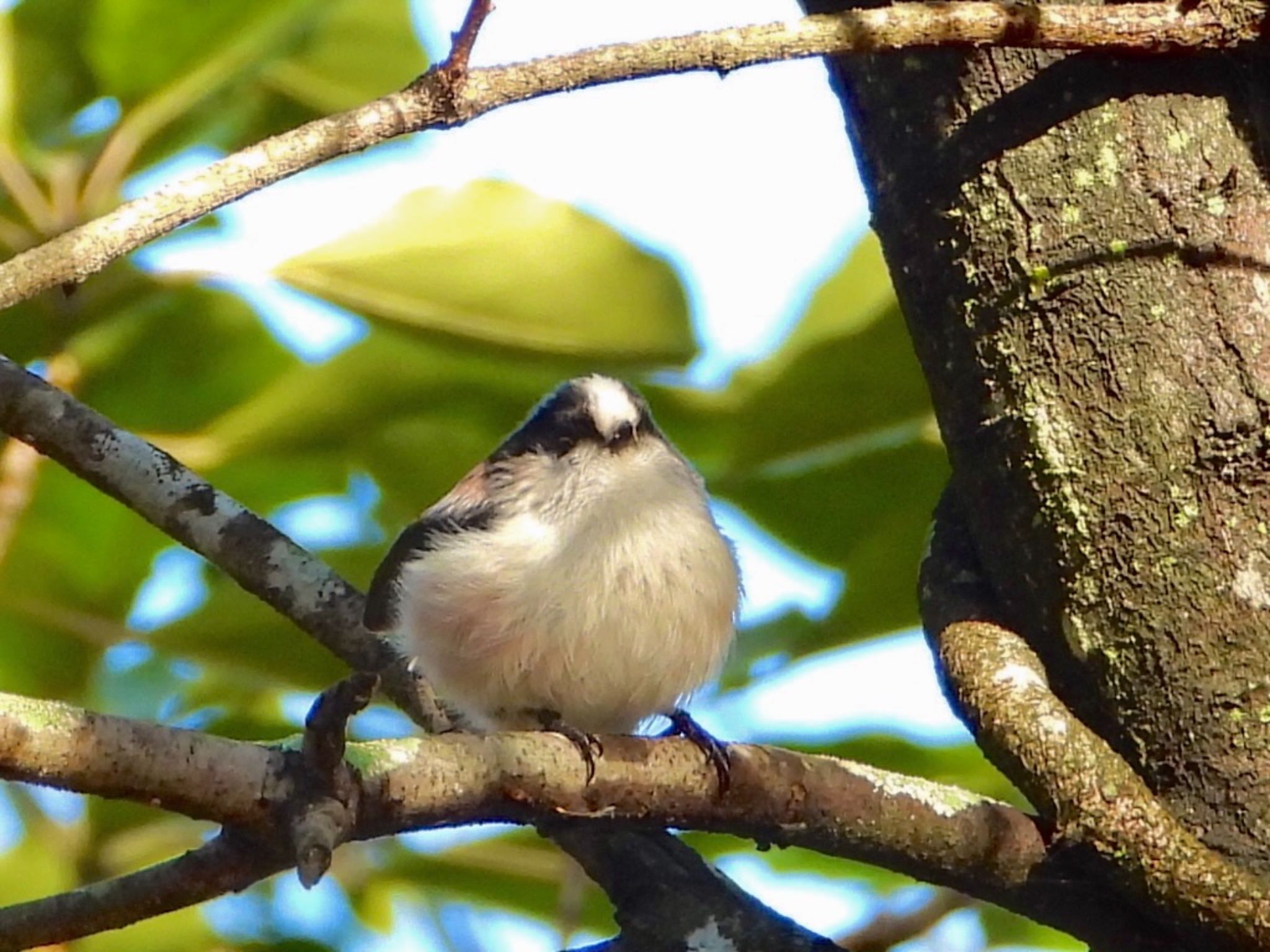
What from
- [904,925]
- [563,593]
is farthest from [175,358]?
[904,925]

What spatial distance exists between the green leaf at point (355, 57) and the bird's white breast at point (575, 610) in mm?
562

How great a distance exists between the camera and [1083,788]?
1356 millimetres

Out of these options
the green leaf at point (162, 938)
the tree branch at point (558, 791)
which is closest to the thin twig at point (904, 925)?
the tree branch at point (558, 791)

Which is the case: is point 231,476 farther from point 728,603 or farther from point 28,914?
point 28,914

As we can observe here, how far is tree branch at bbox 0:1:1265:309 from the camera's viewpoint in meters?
1.10

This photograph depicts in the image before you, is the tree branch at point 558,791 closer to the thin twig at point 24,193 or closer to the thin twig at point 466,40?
the thin twig at point 466,40

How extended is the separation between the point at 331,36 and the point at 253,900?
1094 mm

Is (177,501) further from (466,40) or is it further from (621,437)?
(466,40)

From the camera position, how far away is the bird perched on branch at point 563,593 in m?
1.83

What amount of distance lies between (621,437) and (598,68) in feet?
2.91

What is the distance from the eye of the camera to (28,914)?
1.10 metres

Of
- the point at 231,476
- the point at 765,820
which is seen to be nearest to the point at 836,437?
the point at 765,820

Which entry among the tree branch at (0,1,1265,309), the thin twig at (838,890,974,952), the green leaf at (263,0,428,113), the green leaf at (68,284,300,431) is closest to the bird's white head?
the green leaf at (68,284,300,431)

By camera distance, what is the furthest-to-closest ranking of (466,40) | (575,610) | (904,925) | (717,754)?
(575,610) → (904,925) → (717,754) → (466,40)
